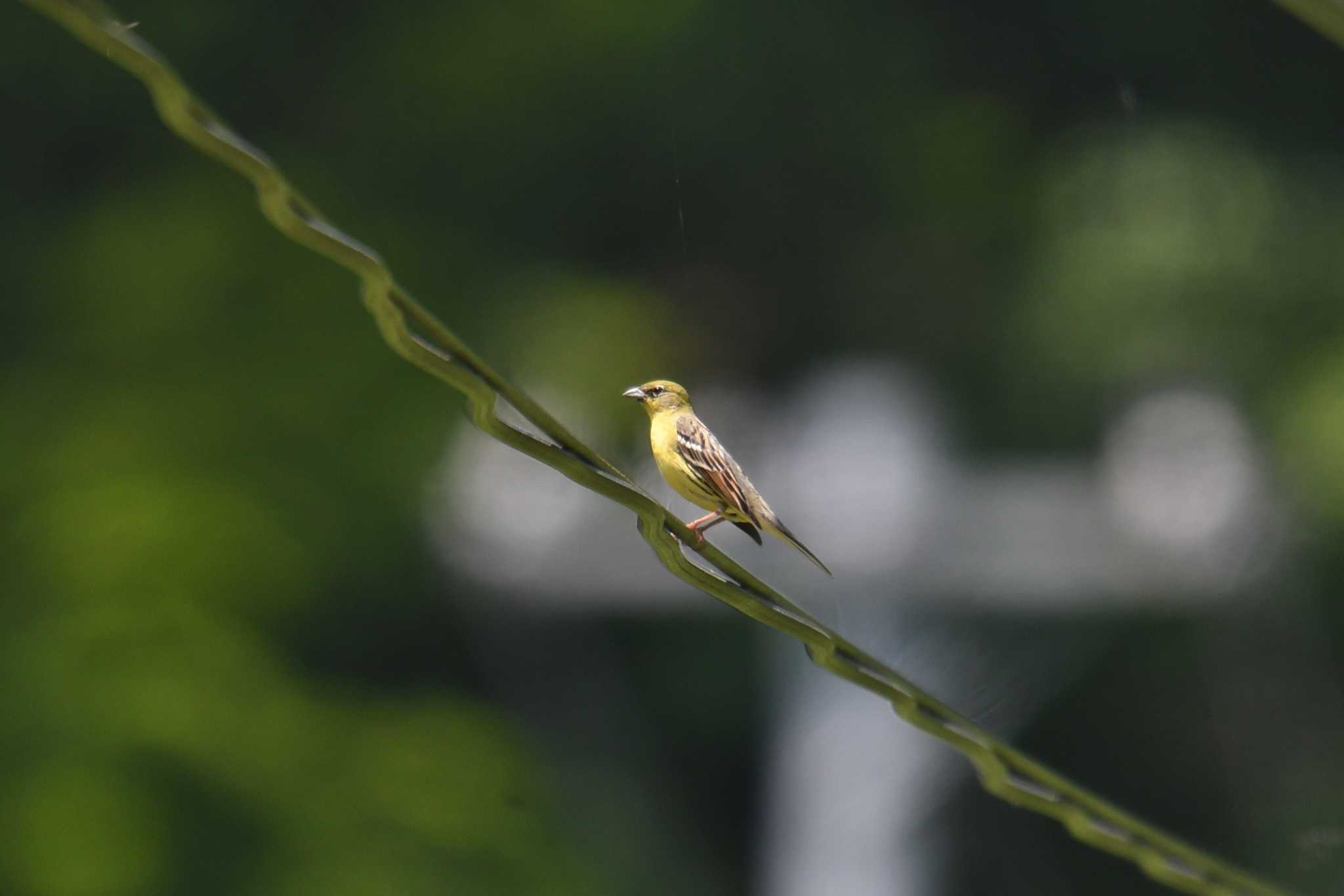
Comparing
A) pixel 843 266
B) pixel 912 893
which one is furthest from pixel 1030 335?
pixel 912 893

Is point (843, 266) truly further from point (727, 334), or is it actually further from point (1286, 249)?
point (1286, 249)

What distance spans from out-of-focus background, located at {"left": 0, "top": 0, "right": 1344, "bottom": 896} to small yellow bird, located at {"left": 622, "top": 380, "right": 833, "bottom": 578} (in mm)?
3864

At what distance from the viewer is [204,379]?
9.88 m

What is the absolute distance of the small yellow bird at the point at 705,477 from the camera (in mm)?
2494

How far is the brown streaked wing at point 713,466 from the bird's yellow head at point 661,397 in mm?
148

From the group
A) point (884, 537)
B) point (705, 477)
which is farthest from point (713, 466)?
point (884, 537)

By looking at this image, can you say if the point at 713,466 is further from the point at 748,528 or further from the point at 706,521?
the point at 748,528

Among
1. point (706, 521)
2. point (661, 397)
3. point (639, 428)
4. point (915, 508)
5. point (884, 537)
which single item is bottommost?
point (706, 521)

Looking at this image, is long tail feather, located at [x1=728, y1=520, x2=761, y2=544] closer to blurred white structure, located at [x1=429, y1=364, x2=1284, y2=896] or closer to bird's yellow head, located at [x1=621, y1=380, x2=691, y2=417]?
bird's yellow head, located at [x1=621, y1=380, x2=691, y2=417]

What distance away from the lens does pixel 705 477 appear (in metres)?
2.50

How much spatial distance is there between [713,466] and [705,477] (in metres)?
0.02

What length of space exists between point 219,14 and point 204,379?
2843 millimetres

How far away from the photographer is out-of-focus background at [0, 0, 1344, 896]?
8578 millimetres

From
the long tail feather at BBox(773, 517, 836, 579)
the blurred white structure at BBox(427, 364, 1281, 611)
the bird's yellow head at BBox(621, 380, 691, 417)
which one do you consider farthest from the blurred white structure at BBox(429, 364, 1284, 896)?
Result: the long tail feather at BBox(773, 517, 836, 579)
